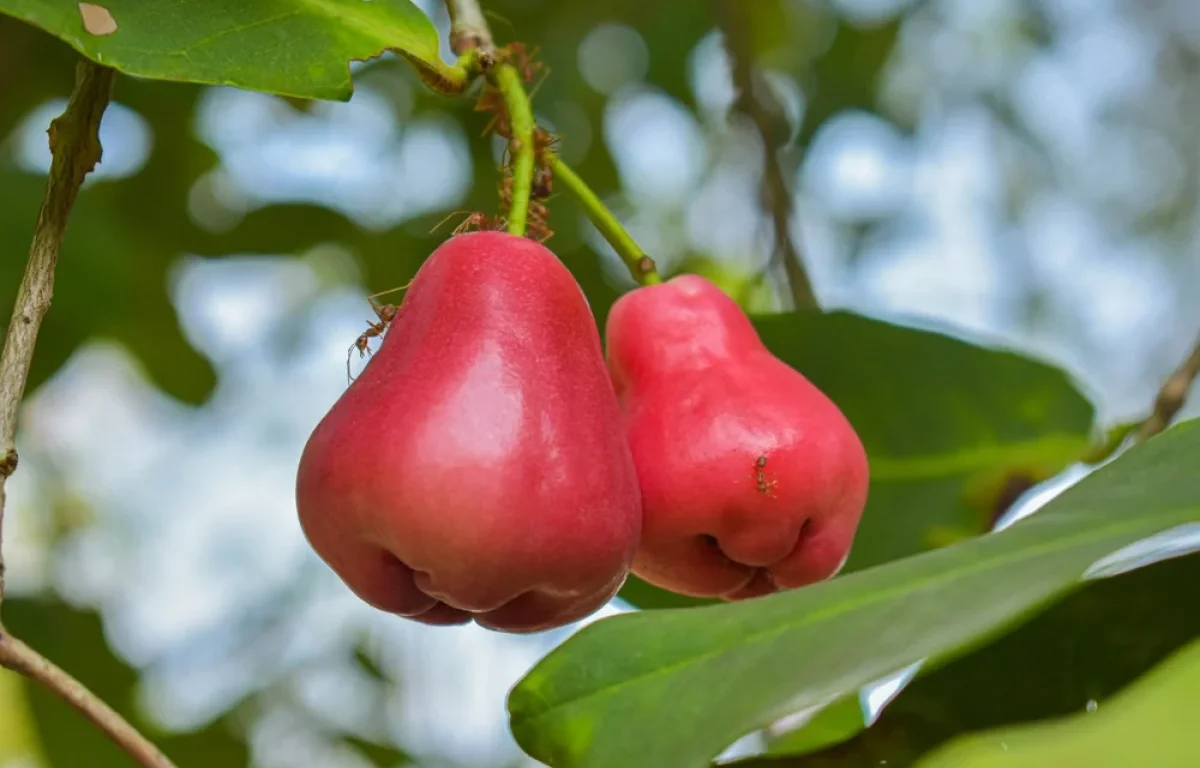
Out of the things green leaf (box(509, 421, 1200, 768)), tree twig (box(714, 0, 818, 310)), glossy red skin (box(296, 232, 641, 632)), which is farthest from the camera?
tree twig (box(714, 0, 818, 310))

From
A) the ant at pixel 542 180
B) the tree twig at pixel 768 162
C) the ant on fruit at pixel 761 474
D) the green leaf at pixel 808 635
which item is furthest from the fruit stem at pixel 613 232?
the tree twig at pixel 768 162

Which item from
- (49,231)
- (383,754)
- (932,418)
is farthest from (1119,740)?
(383,754)

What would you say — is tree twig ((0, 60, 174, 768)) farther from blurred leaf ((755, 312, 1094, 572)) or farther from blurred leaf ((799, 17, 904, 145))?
blurred leaf ((799, 17, 904, 145))

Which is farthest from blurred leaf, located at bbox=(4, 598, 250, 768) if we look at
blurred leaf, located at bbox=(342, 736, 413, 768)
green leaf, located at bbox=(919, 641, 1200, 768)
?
green leaf, located at bbox=(919, 641, 1200, 768)

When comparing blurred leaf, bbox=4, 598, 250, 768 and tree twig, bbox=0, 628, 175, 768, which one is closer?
tree twig, bbox=0, 628, 175, 768

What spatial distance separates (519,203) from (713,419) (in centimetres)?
13

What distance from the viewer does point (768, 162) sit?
3.70ft

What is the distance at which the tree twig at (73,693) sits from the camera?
43 centimetres

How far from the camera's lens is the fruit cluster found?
1.60 ft

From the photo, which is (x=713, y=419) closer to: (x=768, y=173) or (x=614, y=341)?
(x=614, y=341)

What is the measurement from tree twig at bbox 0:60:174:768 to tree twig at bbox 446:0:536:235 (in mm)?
167

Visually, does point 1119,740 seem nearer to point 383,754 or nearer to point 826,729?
point 826,729

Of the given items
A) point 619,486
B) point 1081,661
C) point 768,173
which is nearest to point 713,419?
point 619,486

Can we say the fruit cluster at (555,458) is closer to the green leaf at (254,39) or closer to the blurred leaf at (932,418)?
the green leaf at (254,39)
